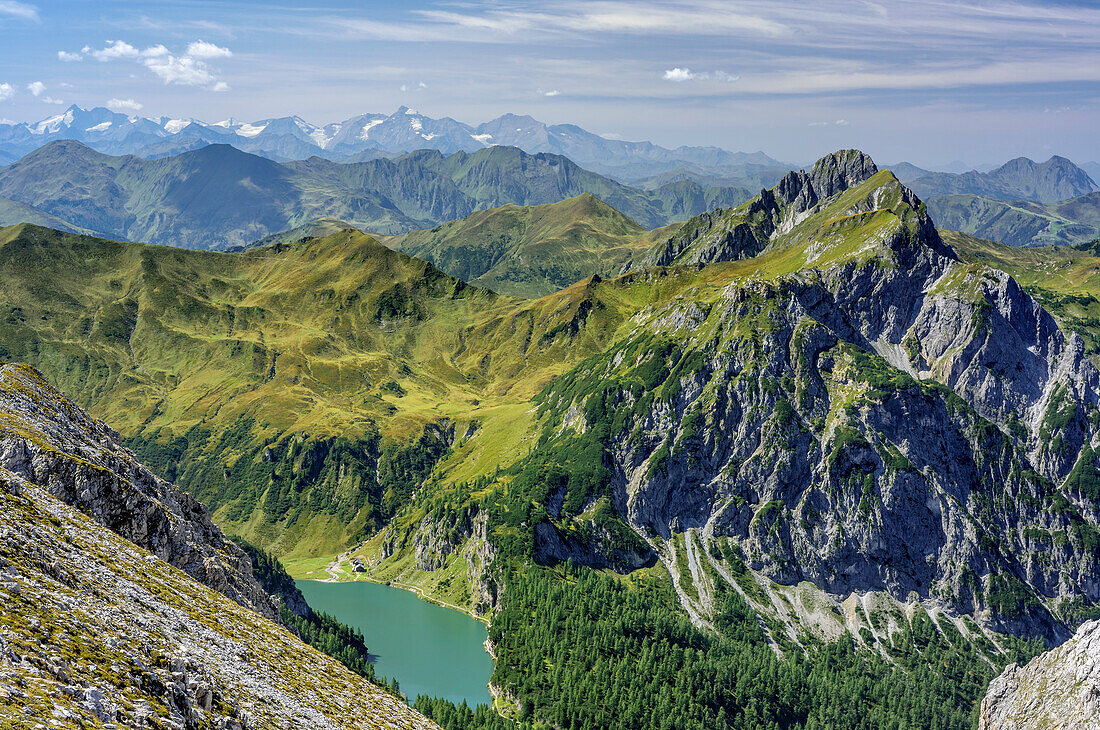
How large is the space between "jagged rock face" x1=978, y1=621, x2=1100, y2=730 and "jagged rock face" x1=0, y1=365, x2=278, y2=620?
106 metres

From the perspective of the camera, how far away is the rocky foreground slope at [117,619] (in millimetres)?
33531

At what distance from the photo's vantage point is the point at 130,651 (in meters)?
40.7

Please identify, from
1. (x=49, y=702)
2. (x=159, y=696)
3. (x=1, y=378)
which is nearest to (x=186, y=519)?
(x=1, y=378)

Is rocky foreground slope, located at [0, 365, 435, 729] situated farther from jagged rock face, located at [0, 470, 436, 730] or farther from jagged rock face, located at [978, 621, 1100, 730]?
jagged rock face, located at [978, 621, 1100, 730]


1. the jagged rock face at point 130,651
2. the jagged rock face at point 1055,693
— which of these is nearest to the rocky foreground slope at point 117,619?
the jagged rock face at point 130,651

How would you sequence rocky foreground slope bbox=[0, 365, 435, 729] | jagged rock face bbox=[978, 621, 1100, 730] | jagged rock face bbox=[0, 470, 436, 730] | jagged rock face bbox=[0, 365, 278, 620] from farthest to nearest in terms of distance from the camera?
jagged rock face bbox=[978, 621, 1100, 730]
jagged rock face bbox=[0, 365, 278, 620]
rocky foreground slope bbox=[0, 365, 435, 729]
jagged rock face bbox=[0, 470, 436, 730]

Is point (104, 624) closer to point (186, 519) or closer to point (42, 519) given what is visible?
point (42, 519)

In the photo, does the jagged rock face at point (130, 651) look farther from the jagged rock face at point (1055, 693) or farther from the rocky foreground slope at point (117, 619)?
the jagged rock face at point (1055, 693)

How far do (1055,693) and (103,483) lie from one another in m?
126

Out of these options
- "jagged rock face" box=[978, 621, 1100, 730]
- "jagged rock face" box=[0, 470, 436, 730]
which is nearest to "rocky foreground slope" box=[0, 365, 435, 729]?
"jagged rock face" box=[0, 470, 436, 730]

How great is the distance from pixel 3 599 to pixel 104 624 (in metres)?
7.39

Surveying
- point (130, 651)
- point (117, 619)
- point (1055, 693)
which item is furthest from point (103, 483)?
point (1055, 693)

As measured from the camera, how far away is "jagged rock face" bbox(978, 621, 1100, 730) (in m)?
91.6

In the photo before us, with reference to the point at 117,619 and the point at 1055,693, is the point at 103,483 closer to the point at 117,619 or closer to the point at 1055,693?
the point at 117,619
